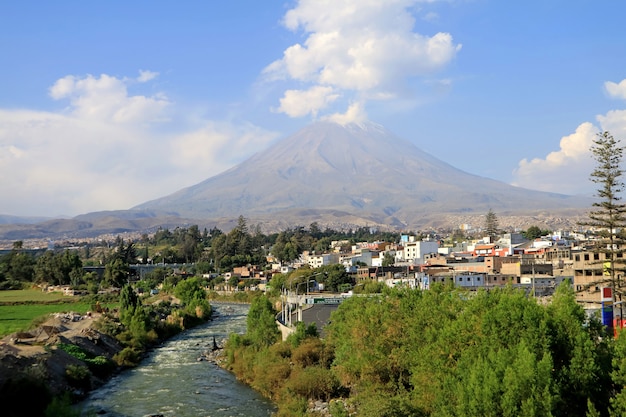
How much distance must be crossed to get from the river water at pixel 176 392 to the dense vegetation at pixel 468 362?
227 cm

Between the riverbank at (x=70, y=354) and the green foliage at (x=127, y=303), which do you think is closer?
the riverbank at (x=70, y=354)

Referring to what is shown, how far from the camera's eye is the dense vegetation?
16.4m

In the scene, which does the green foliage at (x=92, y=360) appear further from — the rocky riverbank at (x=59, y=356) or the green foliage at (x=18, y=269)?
the green foliage at (x=18, y=269)

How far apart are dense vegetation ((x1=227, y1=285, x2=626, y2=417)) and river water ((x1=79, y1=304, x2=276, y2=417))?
2.27 m

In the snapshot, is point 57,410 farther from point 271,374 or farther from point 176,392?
point 271,374

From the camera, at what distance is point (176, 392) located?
111 feet

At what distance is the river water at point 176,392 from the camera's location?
30047mm

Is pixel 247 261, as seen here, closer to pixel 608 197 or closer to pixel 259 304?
pixel 259 304

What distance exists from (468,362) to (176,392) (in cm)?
1999

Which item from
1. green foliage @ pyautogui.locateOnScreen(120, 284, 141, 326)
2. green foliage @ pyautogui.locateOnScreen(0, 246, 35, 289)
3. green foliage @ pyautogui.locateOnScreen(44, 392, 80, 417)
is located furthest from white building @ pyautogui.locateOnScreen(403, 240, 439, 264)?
green foliage @ pyautogui.locateOnScreen(44, 392, 80, 417)

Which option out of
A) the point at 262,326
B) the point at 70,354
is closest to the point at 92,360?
the point at 70,354

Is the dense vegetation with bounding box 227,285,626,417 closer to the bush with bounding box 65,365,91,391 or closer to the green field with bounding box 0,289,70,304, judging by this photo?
the bush with bounding box 65,365,91,391

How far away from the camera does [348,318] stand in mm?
33531

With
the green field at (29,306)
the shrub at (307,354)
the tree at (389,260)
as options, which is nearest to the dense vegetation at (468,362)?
the shrub at (307,354)
